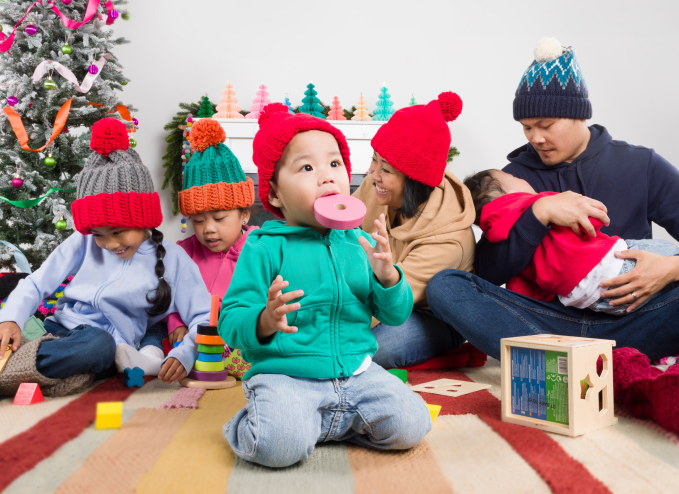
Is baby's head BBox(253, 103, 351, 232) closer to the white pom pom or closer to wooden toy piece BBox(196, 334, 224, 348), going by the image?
wooden toy piece BBox(196, 334, 224, 348)

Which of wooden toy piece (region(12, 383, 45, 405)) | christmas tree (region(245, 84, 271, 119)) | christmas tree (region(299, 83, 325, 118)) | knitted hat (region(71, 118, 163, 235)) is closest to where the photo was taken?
wooden toy piece (region(12, 383, 45, 405))

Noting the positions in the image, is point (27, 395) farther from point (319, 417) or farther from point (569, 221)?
point (569, 221)

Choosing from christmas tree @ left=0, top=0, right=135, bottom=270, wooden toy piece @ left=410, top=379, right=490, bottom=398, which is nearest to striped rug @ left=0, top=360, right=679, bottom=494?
wooden toy piece @ left=410, top=379, right=490, bottom=398

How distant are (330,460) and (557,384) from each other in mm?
428

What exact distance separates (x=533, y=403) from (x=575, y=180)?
31.9 inches

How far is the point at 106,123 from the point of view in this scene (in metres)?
1.35

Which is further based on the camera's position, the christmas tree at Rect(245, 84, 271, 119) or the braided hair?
the christmas tree at Rect(245, 84, 271, 119)

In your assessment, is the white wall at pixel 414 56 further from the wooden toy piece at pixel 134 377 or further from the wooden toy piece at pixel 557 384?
the wooden toy piece at pixel 557 384

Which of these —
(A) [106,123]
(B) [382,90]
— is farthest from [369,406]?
(B) [382,90]

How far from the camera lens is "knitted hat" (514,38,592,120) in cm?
150

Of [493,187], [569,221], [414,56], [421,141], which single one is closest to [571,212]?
[569,221]

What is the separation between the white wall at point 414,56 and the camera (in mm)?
3227

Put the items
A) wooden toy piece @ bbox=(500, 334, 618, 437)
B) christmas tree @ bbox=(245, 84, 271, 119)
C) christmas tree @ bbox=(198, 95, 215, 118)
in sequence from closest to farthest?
wooden toy piece @ bbox=(500, 334, 618, 437), christmas tree @ bbox=(198, 95, 215, 118), christmas tree @ bbox=(245, 84, 271, 119)

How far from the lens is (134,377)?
125 cm
